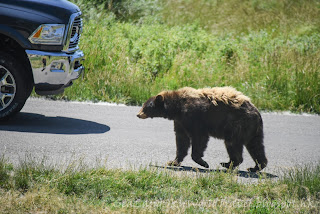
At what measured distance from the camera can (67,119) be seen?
9180mm

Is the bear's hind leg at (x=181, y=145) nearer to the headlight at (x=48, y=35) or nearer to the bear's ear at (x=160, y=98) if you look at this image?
the bear's ear at (x=160, y=98)

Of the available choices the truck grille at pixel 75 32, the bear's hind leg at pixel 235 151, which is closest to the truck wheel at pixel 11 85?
the truck grille at pixel 75 32

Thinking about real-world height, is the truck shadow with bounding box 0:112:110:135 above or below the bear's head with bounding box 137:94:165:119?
below

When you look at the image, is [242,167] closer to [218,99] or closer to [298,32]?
[218,99]

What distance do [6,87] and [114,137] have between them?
192 centimetres

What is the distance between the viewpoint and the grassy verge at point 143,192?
4.77m

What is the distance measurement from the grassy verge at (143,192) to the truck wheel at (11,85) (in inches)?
101

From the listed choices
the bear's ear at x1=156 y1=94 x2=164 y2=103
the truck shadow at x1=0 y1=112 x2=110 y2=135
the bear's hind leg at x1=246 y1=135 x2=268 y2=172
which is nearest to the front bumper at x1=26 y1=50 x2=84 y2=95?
the truck shadow at x1=0 y1=112 x2=110 y2=135

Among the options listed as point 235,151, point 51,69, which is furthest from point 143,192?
point 51,69

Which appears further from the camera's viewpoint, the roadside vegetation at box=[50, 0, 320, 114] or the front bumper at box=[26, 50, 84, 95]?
the roadside vegetation at box=[50, 0, 320, 114]

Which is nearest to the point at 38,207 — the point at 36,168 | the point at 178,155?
the point at 36,168

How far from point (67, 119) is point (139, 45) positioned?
17.6 ft

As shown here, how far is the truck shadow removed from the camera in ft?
27.3

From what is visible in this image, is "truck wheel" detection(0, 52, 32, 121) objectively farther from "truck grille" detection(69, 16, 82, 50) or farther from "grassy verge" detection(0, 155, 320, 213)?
"grassy verge" detection(0, 155, 320, 213)
